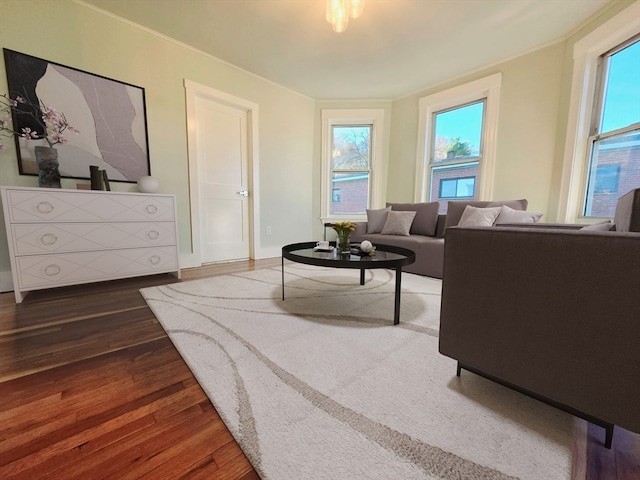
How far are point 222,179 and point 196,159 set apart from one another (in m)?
0.41

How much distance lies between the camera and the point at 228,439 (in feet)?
2.57

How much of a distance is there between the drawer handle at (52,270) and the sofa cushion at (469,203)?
11.5ft

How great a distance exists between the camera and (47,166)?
202 centimetres

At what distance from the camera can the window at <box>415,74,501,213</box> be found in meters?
3.26

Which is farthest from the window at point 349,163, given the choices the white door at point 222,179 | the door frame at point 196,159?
the white door at point 222,179

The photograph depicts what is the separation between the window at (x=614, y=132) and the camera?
2146 mm

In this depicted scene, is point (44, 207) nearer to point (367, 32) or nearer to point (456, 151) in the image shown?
point (367, 32)

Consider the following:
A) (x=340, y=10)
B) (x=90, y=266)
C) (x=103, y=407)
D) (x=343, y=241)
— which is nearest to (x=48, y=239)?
(x=90, y=266)

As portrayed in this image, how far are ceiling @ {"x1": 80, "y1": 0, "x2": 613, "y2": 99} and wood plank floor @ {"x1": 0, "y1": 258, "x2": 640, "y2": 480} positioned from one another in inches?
108

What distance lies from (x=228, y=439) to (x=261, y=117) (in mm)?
3716

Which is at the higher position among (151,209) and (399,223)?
(151,209)

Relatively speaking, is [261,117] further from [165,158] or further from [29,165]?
[29,165]

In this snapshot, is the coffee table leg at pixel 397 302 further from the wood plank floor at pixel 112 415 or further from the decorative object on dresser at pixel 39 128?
the decorative object on dresser at pixel 39 128

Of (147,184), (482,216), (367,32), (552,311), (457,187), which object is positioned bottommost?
(552,311)
